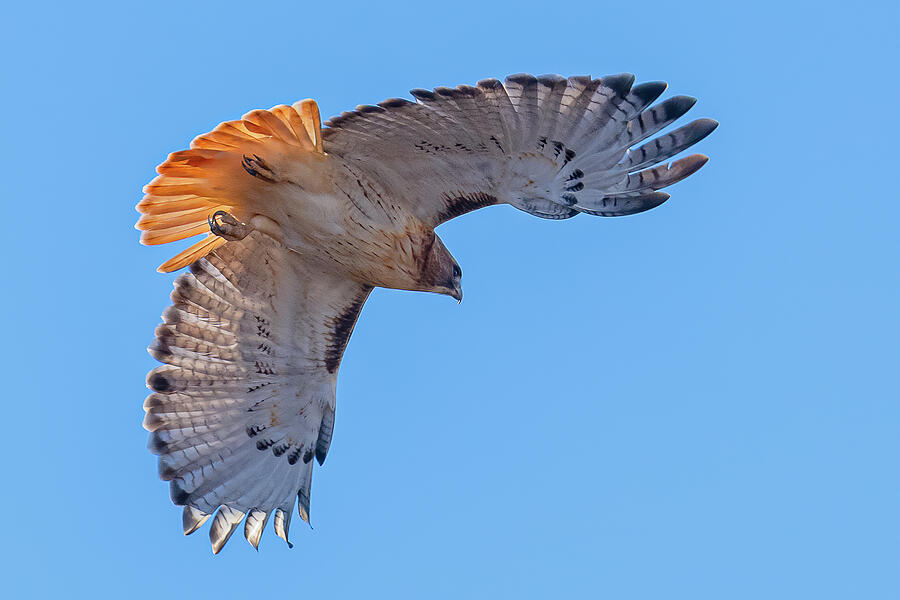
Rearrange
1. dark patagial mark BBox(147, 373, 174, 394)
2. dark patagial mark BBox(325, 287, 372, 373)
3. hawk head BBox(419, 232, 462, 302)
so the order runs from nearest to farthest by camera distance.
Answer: hawk head BBox(419, 232, 462, 302) < dark patagial mark BBox(147, 373, 174, 394) < dark patagial mark BBox(325, 287, 372, 373)

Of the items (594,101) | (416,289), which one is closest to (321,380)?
(416,289)

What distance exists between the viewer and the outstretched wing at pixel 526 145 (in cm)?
826

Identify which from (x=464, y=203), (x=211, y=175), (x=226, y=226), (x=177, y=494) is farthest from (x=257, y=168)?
(x=177, y=494)

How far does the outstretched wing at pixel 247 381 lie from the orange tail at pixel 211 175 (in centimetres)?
37

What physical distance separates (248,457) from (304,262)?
1580 mm

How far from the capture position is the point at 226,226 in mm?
9023

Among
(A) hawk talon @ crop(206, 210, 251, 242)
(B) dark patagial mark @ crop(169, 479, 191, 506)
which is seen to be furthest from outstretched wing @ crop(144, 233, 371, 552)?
(A) hawk talon @ crop(206, 210, 251, 242)

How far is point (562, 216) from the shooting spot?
→ 29.3ft

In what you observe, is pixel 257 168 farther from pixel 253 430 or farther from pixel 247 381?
pixel 253 430

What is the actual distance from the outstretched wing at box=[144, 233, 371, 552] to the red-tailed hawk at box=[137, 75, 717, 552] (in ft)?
0.04

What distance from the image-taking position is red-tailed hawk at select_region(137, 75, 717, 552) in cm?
843

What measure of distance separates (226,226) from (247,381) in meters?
1.44

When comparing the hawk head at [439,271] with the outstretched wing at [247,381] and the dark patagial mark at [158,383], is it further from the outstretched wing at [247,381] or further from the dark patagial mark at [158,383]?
the dark patagial mark at [158,383]

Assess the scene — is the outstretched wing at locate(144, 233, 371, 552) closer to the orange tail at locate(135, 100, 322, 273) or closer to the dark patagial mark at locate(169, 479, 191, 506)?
the dark patagial mark at locate(169, 479, 191, 506)
